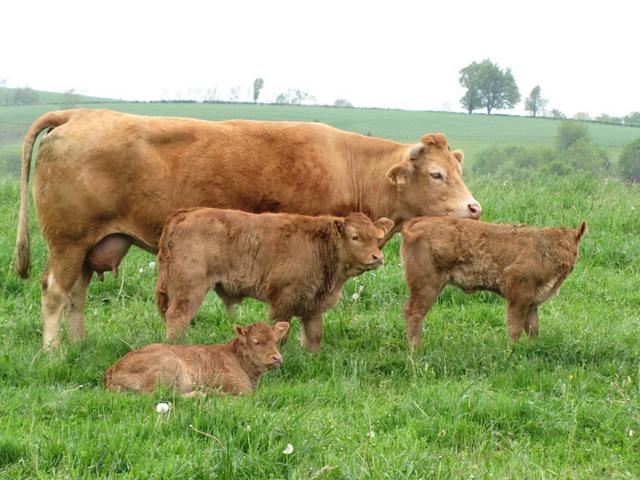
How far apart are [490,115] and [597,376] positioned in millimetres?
45737

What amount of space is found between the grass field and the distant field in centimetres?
2355

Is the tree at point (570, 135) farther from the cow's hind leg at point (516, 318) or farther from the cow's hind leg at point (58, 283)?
the cow's hind leg at point (58, 283)

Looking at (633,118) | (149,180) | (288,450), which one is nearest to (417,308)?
(149,180)

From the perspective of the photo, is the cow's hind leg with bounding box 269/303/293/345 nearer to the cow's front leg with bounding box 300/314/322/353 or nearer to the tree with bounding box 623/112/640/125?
the cow's front leg with bounding box 300/314/322/353

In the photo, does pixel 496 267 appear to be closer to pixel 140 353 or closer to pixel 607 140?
pixel 140 353

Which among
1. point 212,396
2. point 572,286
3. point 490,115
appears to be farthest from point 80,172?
point 490,115

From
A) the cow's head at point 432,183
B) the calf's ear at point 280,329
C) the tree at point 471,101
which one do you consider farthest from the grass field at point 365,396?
the tree at point 471,101

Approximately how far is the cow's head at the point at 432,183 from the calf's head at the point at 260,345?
268 centimetres

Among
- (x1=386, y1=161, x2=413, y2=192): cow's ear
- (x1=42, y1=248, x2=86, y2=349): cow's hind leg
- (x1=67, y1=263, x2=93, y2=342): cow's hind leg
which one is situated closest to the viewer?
(x1=42, y1=248, x2=86, y2=349): cow's hind leg

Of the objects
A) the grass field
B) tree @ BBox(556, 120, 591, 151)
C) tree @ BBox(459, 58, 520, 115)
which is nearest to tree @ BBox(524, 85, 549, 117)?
tree @ BBox(459, 58, 520, 115)

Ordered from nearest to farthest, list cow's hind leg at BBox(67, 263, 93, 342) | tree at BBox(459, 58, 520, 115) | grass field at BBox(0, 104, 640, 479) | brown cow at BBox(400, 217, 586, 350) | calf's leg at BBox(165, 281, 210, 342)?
grass field at BBox(0, 104, 640, 479)
calf's leg at BBox(165, 281, 210, 342)
brown cow at BBox(400, 217, 586, 350)
cow's hind leg at BBox(67, 263, 93, 342)
tree at BBox(459, 58, 520, 115)

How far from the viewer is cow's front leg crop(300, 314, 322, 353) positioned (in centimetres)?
776

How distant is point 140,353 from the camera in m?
6.39

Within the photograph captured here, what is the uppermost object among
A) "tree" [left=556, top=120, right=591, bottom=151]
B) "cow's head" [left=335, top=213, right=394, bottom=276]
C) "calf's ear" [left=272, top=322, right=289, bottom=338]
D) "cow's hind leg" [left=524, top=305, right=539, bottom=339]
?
"cow's head" [left=335, top=213, right=394, bottom=276]
